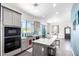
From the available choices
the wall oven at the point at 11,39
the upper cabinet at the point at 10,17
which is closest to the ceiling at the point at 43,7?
the upper cabinet at the point at 10,17

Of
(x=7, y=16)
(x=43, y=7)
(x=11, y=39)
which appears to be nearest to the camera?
(x=7, y=16)

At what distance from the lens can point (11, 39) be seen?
3014mm

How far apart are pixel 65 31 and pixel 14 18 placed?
28.3ft

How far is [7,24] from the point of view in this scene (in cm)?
287

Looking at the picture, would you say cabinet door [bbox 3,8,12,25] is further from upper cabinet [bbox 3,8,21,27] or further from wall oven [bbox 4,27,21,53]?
wall oven [bbox 4,27,21,53]

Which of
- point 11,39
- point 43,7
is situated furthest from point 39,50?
point 43,7

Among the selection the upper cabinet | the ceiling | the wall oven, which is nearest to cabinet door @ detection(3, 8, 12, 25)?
the upper cabinet

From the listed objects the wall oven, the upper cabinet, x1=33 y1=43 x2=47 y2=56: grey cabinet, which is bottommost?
x1=33 y1=43 x2=47 y2=56: grey cabinet

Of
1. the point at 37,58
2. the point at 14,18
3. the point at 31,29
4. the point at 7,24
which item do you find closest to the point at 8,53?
the point at 7,24

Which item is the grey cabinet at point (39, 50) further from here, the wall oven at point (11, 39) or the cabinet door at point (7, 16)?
the cabinet door at point (7, 16)

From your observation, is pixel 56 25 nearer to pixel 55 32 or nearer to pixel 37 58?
pixel 55 32

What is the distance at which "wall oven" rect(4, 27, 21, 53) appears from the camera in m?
2.79

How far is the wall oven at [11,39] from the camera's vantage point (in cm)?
279

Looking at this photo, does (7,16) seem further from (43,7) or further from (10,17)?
(43,7)
